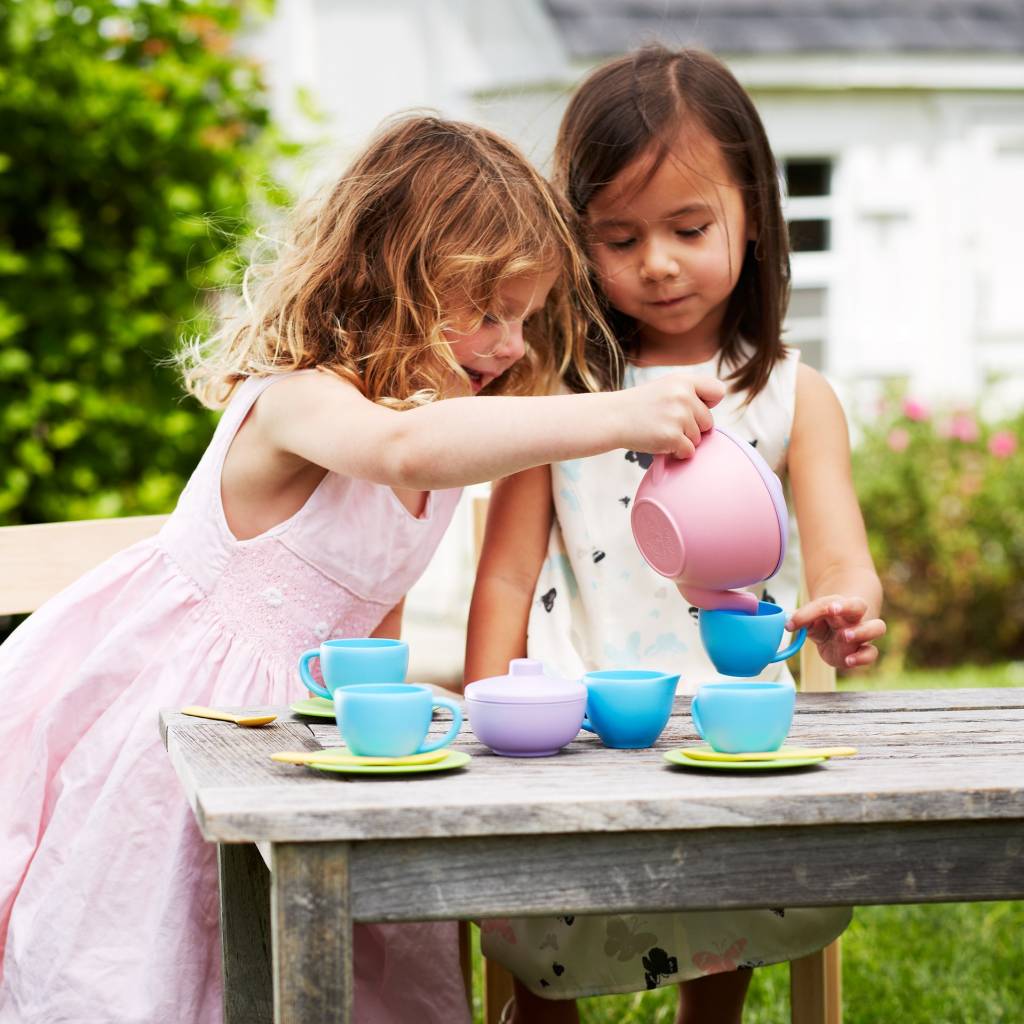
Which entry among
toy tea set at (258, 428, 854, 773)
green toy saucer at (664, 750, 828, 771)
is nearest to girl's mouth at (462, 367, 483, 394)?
toy tea set at (258, 428, 854, 773)

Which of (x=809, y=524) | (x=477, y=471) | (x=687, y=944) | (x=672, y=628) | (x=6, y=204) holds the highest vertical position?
(x=6, y=204)

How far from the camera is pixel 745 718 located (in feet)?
5.07

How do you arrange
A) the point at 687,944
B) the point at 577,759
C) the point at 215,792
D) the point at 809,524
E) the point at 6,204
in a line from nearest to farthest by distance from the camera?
the point at 215,792 → the point at 577,759 → the point at 687,944 → the point at 809,524 → the point at 6,204

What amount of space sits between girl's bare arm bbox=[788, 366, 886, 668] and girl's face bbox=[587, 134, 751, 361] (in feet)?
0.86

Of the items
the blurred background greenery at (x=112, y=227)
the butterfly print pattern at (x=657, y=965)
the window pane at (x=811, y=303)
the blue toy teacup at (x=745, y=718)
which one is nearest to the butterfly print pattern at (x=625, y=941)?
the butterfly print pattern at (x=657, y=965)

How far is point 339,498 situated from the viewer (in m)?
2.36

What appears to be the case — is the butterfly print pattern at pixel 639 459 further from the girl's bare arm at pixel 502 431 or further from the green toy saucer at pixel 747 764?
the green toy saucer at pixel 747 764

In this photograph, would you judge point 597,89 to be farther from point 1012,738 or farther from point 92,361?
point 92,361

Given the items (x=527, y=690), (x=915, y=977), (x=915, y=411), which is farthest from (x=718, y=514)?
(x=915, y=411)

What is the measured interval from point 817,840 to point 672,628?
1207 mm

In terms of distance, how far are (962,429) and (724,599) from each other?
5.52m

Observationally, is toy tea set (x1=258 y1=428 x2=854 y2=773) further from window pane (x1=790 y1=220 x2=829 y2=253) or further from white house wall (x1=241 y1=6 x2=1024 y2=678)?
window pane (x1=790 y1=220 x2=829 y2=253)

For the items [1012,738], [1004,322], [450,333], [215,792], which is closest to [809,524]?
[450,333]

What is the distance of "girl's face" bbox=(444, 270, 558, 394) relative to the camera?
2.33 m
